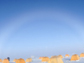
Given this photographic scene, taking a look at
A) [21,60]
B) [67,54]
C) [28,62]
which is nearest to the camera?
[21,60]

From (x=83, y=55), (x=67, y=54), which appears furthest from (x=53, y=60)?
(x=67, y=54)

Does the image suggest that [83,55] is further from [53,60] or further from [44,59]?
[53,60]

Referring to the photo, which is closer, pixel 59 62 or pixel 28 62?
pixel 59 62

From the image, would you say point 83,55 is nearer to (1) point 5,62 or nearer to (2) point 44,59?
(2) point 44,59

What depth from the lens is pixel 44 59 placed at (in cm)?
2748

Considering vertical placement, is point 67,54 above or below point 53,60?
above

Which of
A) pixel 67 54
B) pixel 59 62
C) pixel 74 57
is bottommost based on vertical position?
pixel 59 62

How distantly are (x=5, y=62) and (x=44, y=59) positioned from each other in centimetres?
1162

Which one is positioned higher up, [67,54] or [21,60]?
[67,54]

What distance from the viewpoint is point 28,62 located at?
95.1ft

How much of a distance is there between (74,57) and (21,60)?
1265 centimetres

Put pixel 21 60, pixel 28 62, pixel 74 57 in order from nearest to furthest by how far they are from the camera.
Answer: pixel 21 60, pixel 74 57, pixel 28 62

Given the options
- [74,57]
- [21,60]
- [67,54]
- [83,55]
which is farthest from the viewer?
[67,54]

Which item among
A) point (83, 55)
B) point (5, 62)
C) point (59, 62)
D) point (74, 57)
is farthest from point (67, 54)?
point (59, 62)
